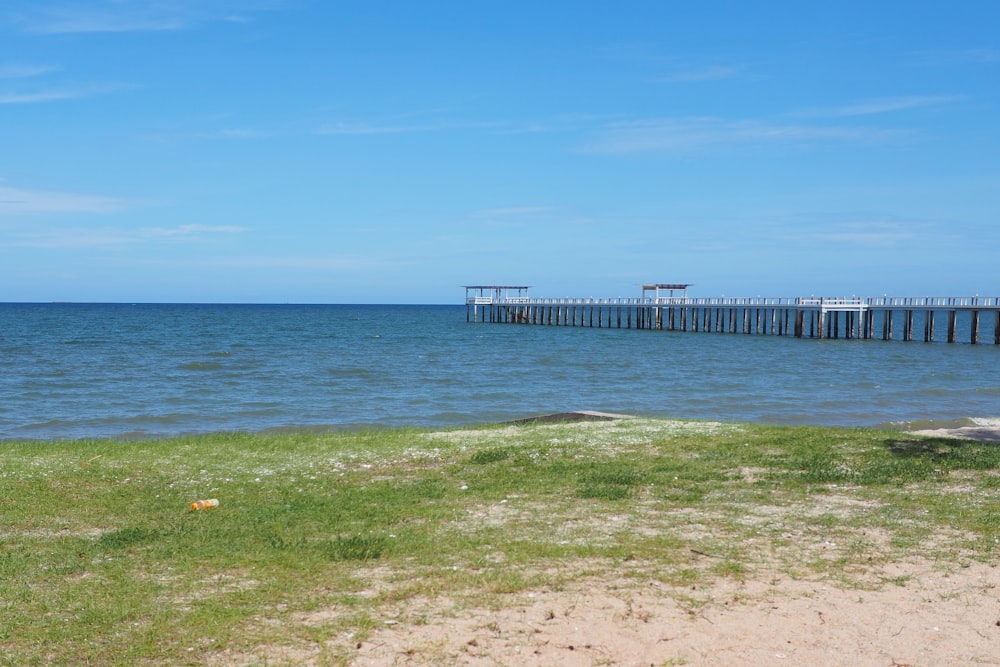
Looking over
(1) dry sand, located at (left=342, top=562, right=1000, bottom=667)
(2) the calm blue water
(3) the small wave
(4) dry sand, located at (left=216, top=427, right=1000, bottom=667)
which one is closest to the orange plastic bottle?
(4) dry sand, located at (left=216, top=427, right=1000, bottom=667)

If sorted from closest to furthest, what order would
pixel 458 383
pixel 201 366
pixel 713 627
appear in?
pixel 713 627 → pixel 458 383 → pixel 201 366

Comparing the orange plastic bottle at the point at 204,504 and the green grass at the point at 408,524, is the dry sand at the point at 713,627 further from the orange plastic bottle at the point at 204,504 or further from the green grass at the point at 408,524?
the orange plastic bottle at the point at 204,504

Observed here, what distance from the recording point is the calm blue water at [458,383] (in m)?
28.8

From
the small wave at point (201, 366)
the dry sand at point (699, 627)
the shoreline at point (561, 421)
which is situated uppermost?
the dry sand at point (699, 627)

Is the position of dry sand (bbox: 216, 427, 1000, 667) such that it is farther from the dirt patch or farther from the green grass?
the green grass

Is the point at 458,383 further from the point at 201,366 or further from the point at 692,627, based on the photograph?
the point at 692,627

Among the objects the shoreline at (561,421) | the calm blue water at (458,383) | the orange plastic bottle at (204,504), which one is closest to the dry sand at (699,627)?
the orange plastic bottle at (204,504)

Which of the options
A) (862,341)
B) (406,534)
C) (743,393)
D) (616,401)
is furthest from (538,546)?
(862,341)

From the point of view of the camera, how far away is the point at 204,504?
35.7ft

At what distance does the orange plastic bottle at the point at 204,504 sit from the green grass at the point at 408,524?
0.24 metres

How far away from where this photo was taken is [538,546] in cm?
860

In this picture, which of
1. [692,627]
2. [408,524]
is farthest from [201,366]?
[692,627]

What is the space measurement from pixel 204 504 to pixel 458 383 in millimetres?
28973

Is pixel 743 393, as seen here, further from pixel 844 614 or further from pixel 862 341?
pixel 862 341
